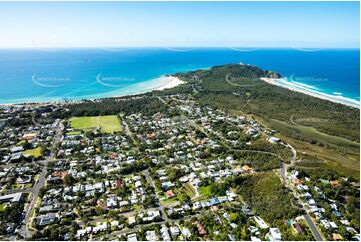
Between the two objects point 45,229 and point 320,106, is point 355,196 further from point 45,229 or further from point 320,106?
point 320,106

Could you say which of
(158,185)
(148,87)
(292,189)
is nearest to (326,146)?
(292,189)

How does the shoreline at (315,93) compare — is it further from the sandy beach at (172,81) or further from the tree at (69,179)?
the tree at (69,179)

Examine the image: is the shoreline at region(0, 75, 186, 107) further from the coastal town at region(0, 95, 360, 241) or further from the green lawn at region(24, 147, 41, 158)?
the green lawn at region(24, 147, 41, 158)

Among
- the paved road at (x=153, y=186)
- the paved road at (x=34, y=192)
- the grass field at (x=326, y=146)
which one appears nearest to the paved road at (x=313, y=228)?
the grass field at (x=326, y=146)

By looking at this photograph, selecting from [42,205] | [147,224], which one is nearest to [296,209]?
[147,224]

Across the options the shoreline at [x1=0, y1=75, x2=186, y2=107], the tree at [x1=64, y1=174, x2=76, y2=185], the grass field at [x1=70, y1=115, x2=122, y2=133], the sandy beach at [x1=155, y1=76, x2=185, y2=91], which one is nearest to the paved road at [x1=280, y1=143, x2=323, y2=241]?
the tree at [x1=64, y1=174, x2=76, y2=185]

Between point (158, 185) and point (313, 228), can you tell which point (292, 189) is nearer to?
point (313, 228)
